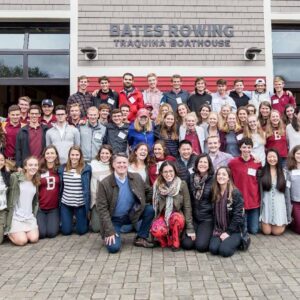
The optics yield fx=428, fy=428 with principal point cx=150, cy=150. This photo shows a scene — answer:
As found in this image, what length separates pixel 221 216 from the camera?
603cm

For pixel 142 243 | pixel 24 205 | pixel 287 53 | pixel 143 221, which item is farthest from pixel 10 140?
pixel 287 53

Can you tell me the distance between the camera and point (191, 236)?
609cm

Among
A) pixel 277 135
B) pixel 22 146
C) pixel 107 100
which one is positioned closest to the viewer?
pixel 22 146

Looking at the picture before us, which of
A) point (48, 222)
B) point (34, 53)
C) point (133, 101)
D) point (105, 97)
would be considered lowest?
point (48, 222)

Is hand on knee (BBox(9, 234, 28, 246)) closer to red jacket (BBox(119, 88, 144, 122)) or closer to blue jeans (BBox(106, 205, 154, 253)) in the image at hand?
blue jeans (BBox(106, 205, 154, 253))

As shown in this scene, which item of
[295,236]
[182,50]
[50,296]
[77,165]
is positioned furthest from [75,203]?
[182,50]

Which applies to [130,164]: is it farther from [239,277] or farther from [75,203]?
[239,277]

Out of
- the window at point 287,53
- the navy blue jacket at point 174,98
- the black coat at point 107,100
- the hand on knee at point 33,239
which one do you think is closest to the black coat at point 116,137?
the black coat at point 107,100

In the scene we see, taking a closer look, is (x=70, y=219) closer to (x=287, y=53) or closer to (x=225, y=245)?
(x=225, y=245)

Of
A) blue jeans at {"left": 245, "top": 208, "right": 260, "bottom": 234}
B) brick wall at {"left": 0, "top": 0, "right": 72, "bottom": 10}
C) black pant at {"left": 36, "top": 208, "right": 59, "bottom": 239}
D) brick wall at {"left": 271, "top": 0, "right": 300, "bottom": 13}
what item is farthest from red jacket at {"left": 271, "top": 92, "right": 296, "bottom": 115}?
brick wall at {"left": 0, "top": 0, "right": 72, "bottom": 10}

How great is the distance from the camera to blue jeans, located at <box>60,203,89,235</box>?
23.2ft

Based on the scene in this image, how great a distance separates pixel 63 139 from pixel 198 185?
2.67 m

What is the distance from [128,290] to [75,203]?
2714 millimetres

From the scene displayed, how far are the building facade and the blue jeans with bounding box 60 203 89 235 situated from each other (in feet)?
14.6
